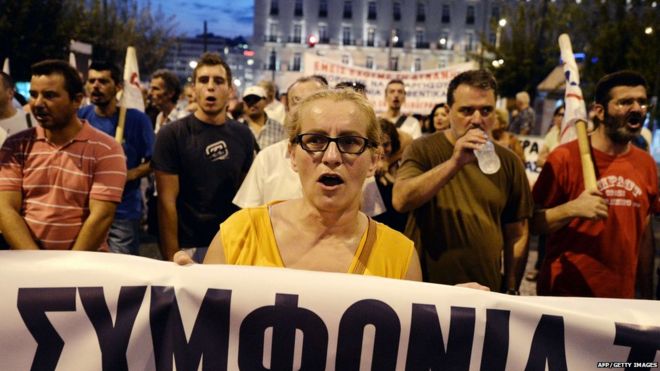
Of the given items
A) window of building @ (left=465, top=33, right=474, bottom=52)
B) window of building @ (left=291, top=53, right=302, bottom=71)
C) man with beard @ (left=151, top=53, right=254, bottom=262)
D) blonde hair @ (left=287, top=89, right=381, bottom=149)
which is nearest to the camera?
blonde hair @ (left=287, top=89, right=381, bottom=149)

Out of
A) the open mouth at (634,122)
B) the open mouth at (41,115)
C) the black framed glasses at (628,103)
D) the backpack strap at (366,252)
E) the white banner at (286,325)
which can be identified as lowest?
the white banner at (286,325)

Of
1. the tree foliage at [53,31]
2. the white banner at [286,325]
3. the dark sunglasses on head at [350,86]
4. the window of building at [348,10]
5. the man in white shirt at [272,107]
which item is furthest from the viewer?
the window of building at [348,10]

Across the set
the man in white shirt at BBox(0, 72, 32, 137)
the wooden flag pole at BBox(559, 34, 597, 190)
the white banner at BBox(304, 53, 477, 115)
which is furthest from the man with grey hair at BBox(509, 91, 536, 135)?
the man in white shirt at BBox(0, 72, 32, 137)

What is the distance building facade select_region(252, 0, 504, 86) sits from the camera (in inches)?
3647

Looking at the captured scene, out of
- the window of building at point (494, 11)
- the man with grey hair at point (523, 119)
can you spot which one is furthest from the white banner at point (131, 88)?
the window of building at point (494, 11)

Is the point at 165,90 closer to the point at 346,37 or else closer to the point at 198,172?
the point at 198,172

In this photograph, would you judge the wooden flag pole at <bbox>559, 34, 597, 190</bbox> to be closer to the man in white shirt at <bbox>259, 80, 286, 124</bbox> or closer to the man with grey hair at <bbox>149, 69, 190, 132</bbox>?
the man with grey hair at <bbox>149, 69, 190, 132</bbox>

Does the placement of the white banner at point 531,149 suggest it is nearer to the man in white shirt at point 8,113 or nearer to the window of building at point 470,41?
the man in white shirt at point 8,113

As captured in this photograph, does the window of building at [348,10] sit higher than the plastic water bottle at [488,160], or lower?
higher

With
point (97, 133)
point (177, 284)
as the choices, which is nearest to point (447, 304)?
point (177, 284)

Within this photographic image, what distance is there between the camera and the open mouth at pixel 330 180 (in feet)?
7.29

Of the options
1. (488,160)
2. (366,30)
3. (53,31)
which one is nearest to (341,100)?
(488,160)

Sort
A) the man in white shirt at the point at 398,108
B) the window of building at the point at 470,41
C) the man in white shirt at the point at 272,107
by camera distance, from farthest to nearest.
Answer: the window of building at the point at 470,41
the man in white shirt at the point at 272,107
the man in white shirt at the point at 398,108

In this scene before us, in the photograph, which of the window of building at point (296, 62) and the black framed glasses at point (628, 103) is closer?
the black framed glasses at point (628, 103)
